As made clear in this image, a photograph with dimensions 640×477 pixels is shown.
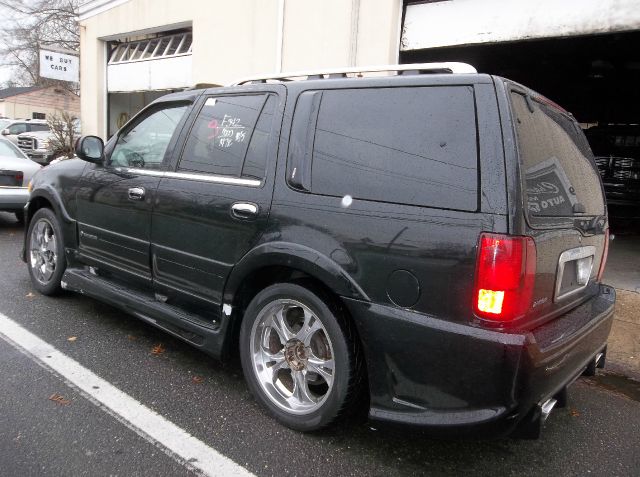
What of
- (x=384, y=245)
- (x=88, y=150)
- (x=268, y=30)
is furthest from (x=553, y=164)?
(x=268, y=30)

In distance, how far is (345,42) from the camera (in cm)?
755

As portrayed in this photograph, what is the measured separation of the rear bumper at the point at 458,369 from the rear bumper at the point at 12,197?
7.10 meters

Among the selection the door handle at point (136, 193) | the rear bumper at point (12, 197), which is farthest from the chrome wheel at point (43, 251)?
the rear bumper at point (12, 197)

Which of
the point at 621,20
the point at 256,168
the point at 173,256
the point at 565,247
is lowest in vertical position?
the point at 173,256

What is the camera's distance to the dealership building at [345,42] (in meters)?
6.08

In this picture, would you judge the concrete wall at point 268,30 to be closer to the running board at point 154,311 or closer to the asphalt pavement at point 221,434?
the running board at point 154,311

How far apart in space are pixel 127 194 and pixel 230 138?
0.99 m

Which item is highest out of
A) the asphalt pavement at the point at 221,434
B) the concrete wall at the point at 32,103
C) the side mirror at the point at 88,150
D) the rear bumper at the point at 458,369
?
the concrete wall at the point at 32,103

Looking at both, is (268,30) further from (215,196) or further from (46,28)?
(46,28)

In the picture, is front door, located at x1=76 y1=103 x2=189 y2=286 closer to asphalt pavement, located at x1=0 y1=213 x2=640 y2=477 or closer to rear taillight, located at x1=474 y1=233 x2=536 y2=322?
asphalt pavement, located at x1=0 y1=213 x2=640 y2=477

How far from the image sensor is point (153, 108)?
3.76m

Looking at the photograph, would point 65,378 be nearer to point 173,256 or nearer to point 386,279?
point 173,256

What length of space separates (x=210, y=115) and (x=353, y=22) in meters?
4.90

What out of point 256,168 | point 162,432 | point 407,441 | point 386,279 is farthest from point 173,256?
point 407,441
